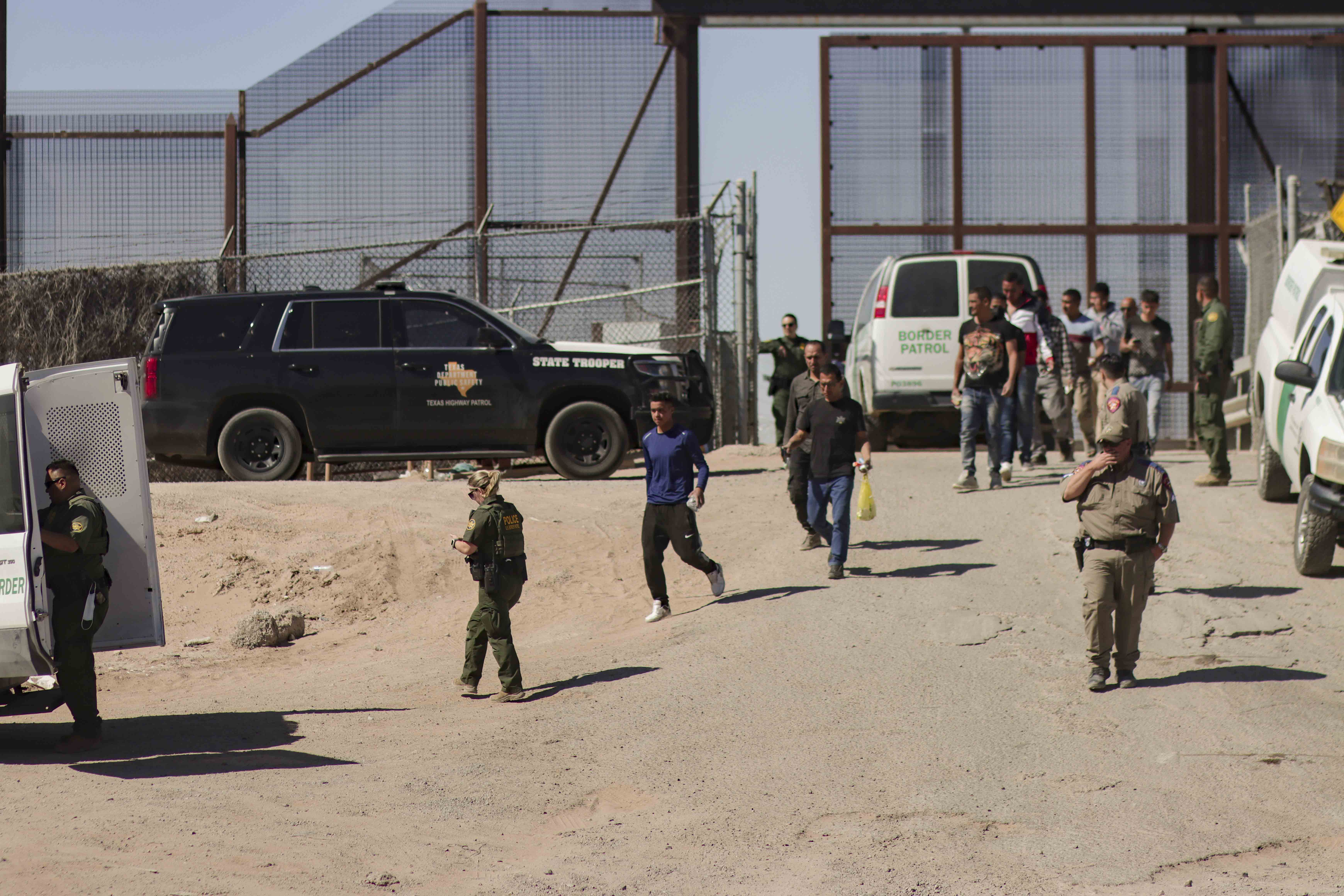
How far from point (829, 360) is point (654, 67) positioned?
8.99 metres

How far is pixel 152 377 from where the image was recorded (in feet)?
47.6

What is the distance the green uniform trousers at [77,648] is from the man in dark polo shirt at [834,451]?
551 centimetres

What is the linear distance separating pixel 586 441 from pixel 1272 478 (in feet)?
21.2

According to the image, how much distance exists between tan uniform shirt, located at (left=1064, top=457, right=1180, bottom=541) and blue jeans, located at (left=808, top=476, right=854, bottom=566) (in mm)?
2881

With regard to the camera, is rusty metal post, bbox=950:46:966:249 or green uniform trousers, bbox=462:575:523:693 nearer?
green uniform trousers, bbox=462:575:523:693

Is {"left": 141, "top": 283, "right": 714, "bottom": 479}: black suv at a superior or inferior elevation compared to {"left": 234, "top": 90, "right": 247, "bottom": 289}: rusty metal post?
inferior

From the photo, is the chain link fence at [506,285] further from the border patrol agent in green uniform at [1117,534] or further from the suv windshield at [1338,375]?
the border patrol agent in green uniform at [1117,534]

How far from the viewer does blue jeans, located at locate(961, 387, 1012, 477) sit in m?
14.0

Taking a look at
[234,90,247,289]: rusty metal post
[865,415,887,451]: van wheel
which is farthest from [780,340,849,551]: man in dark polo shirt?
[234,90,247,289]: rusty metal post

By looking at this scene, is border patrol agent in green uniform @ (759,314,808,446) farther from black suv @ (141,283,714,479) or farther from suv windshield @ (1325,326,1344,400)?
suv windshield @ (1325,326,1344,400)

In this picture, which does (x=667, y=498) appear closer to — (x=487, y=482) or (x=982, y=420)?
(x=487, y=482)

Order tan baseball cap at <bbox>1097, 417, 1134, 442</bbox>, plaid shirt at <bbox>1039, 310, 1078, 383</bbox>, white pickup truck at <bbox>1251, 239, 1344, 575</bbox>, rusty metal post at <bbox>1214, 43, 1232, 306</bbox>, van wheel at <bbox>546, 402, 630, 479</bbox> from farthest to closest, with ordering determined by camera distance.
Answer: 1. rusty metal post at <bbox>1214, 43, 1232, 306</bbox>
2. plaid shirt at <bbox>1039, 310, 1078, 383</bbox>
3. van wheel at <bbox>546, 402, 630, 479</bbox>
4. white pickup truck at <bbox>1251, 239, 1344, 575</bbox>
5. tan baseball cap at <bbox>1097, 417, 1134, 442</bbox>

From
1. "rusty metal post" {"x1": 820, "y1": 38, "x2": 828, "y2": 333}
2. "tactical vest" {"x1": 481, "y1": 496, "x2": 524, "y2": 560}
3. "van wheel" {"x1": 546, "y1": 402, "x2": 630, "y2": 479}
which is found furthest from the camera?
"rusty metal post" {"x1": 820, "y1": 38, "x2": 828, "y2": 333}

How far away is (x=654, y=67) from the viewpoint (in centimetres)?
1972
